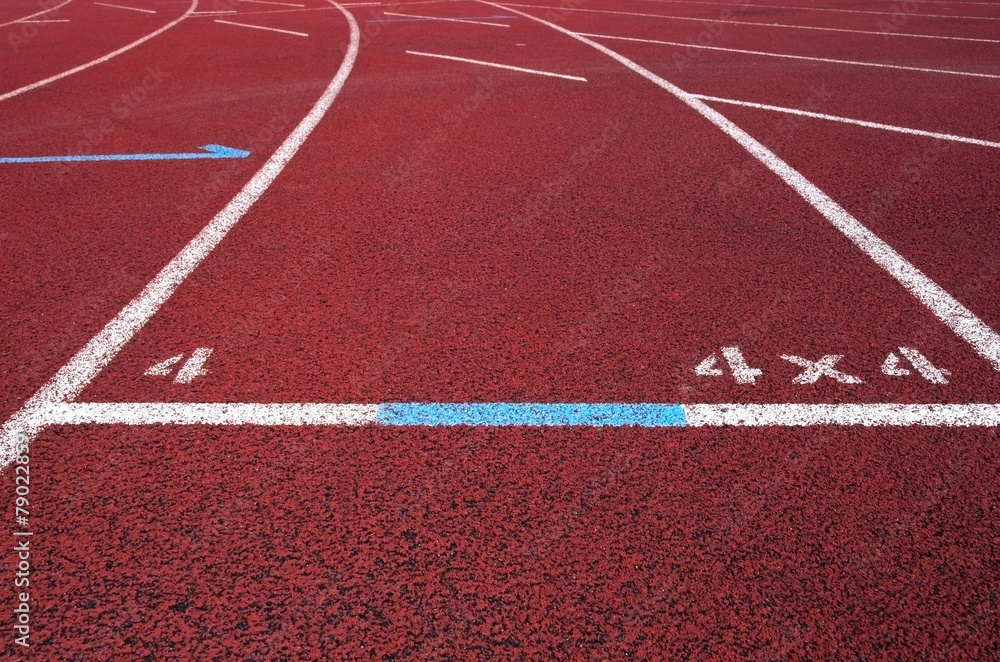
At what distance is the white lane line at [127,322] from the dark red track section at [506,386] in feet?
0.26

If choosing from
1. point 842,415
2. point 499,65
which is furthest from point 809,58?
point 842,415

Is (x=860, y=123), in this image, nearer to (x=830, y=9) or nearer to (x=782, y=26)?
(x=782, y=26)

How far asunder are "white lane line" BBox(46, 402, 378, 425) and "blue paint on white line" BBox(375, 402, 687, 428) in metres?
0.13

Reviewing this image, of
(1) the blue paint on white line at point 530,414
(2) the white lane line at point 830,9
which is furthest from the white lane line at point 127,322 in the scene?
(2) the white lane line at point 830,9

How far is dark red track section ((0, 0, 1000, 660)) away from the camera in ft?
7.62

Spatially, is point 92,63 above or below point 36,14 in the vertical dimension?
below

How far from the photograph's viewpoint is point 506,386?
10.9 ft

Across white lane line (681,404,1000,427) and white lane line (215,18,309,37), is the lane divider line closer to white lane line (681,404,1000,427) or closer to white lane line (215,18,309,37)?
white lane line (681,404,1000,427)

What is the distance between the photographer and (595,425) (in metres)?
3.05

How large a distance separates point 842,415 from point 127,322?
3.05 metres

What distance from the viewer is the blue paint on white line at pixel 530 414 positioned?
3074mm

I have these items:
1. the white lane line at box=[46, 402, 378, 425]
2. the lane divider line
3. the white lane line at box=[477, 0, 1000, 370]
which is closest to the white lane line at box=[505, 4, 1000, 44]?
the white lane line at box=[477, 0, 1000, 370]

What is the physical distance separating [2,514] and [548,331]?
2.15 m

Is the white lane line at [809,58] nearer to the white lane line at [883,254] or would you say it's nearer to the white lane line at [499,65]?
the white lane line at [499,65]
